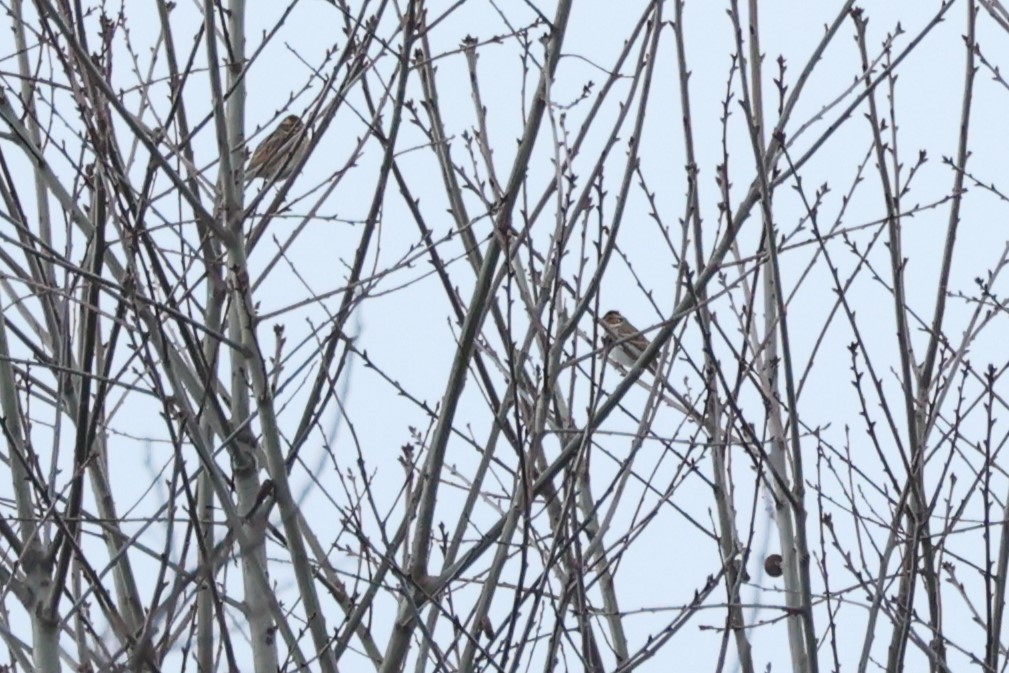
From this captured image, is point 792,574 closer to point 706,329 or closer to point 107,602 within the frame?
point 706,329

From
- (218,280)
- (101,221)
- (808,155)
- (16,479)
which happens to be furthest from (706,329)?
(16,479)

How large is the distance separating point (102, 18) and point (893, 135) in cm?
215

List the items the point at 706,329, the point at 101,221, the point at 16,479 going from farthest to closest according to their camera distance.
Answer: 1. the point at 16,479
2. the point at 706,329
3. the point at 101,221

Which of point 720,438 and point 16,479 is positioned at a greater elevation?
point 720,438

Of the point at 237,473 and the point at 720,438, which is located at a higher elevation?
the point at 720,438

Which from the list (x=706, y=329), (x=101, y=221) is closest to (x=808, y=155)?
(x=706, y=329)

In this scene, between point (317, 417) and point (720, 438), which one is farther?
point (720, 438)

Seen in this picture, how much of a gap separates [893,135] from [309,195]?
166 centimetres

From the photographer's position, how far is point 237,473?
11.1 feet

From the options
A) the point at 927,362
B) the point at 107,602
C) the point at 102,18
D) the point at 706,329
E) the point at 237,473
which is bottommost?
the point at 107,602

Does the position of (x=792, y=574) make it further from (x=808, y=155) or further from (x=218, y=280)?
(x=218, y=280)

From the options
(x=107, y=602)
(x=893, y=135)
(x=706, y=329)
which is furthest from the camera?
(x=893, y=135)

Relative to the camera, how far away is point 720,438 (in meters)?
4.05

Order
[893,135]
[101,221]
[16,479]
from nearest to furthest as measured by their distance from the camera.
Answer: [101,221] < [16,479] < [893,135]
